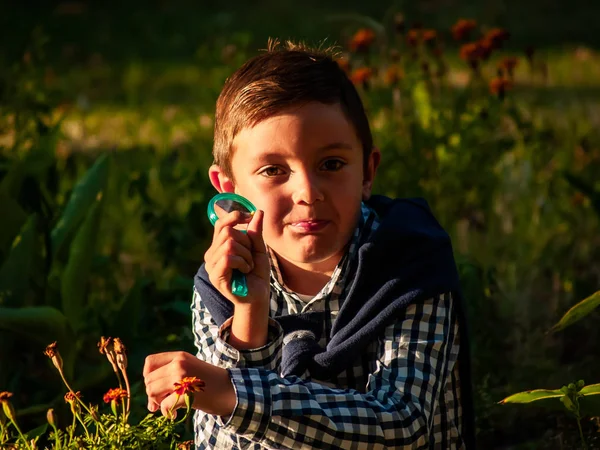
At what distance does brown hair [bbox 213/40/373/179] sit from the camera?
2.52 metres

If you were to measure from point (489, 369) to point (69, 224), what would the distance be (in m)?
1.31

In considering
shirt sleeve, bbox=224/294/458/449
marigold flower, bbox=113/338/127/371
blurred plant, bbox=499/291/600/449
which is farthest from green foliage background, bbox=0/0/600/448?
marigold flower, bbox=113/338/127/371

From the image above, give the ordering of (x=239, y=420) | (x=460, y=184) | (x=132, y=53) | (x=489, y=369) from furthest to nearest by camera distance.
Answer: (x=132, y=53) < (x=460, y=184) < (x=489, y=369) < (x=239, y=420)

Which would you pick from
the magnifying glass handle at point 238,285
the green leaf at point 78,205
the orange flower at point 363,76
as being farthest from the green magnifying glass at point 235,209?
the orange flower at point 363,76

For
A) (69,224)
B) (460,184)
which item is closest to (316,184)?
(69,224)

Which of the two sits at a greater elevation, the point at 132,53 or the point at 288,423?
the point at 132,53

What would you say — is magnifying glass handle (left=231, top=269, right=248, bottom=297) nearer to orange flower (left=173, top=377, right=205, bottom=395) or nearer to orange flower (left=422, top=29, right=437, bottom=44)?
orange flower (left=173, top=377, right=205, bottom=395)

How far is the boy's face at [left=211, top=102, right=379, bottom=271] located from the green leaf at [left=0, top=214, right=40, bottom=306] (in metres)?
0.95

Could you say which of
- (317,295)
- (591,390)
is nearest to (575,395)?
(591,390)

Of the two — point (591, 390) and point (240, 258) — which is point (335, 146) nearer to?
point (240, 258)

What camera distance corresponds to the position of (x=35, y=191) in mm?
3637

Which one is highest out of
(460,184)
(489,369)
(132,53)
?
(132,53)

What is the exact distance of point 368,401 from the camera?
228cm

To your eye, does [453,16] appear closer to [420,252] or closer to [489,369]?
[489,369]
